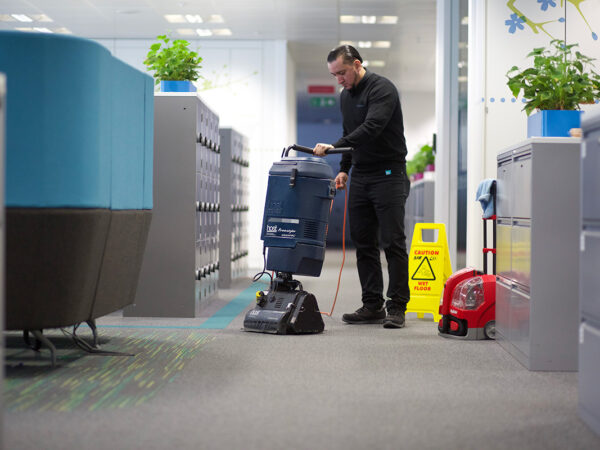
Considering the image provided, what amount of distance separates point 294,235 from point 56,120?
1.51 m

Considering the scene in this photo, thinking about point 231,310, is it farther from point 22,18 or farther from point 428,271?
point 22,18

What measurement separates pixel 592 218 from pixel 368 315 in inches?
86.1

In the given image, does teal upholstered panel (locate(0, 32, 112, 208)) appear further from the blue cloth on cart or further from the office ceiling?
the office ceiling

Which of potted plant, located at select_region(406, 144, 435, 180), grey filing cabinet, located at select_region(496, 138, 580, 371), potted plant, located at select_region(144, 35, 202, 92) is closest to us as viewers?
grey filing cabinet, located at select_region(496, 138, 580, 371)

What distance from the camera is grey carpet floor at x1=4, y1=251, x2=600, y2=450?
6.38ft

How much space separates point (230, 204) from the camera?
22.5 ft

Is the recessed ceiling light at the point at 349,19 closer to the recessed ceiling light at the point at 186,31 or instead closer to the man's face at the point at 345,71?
the recessed ceiling light at the point at 186,31

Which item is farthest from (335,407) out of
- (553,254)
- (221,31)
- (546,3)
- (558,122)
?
(221,31)

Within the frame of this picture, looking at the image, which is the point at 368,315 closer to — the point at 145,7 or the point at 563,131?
the point at 563,131

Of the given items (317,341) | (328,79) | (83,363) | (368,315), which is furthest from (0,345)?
(328,79)

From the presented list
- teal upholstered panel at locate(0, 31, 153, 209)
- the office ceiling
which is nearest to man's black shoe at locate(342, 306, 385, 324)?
teal upholstered panel at locate(0, 31, 153, 209)

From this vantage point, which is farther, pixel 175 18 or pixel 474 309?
pixel 175 18

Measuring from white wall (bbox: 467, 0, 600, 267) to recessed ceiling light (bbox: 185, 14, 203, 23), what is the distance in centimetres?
536

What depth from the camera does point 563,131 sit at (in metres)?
3.19
